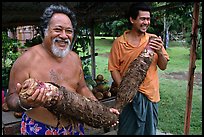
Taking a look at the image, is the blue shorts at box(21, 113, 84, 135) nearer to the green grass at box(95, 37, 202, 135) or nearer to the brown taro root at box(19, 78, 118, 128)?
the brown taro root at box(19, 78, 118, 128)

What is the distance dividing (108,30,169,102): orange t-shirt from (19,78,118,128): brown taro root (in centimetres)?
56

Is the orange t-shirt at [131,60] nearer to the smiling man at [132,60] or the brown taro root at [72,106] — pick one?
the smiling man at [132,60]

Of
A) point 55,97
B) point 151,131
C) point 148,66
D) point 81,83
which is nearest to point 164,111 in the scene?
point 151,131

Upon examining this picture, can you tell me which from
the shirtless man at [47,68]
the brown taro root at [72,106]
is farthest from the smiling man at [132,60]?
the shirtless man at [47,68]

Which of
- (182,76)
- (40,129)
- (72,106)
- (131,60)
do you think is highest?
(131,60)

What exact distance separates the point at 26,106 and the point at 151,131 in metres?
1.41

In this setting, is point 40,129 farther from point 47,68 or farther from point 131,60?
point 131,60

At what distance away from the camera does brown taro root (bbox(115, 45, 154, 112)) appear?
2084mm

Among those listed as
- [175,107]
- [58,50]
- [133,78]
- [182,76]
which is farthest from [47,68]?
[182,76]

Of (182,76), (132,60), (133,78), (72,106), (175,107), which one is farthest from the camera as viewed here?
(182,76)

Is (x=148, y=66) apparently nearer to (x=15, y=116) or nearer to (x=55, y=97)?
(x=55, y=97)

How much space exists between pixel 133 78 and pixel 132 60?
0.20m

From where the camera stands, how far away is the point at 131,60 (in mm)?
2221

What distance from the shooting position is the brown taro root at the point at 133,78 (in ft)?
6.84
